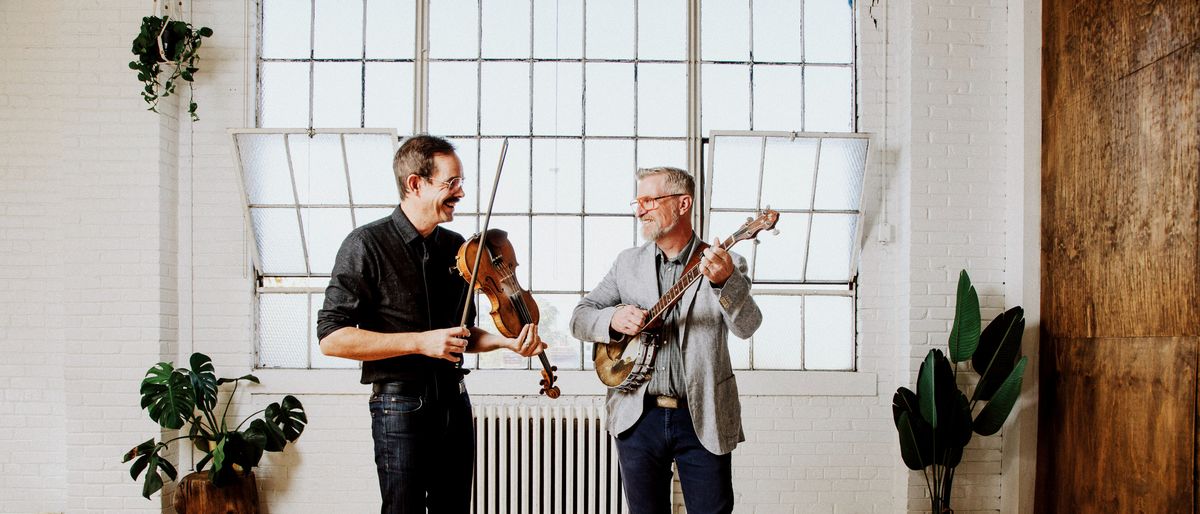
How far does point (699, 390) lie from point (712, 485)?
313mm

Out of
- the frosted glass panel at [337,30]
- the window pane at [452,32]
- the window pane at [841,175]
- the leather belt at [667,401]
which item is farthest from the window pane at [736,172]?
the frosted glass panel at [337,30]

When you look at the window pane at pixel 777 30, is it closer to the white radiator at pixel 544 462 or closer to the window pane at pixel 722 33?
the window pane at pixel 722 33

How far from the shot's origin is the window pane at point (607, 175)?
4320 millimetres

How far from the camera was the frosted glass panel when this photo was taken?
14.4 ft

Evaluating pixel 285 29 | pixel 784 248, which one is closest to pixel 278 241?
pixel 285 29

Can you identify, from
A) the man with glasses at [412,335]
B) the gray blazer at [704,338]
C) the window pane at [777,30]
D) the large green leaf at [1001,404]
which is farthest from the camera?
the window pane at [777,30]

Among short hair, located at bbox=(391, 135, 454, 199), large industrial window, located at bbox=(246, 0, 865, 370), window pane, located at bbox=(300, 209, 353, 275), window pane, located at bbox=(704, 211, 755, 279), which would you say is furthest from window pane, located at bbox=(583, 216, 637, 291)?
short hair, located at bbox=(391, 135, 454, 199)

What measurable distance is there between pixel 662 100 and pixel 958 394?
2.15 meters

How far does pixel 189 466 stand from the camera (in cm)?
424

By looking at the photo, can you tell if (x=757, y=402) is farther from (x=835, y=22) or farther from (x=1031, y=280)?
(x=835, y=22)

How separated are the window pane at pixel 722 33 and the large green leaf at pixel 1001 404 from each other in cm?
215

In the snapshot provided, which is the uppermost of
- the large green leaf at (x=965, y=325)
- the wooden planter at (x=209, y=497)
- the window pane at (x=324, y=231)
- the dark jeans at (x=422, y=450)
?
the window pane at (x=324, y=231)

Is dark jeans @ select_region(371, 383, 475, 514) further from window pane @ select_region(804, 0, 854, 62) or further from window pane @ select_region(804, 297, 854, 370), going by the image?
window pane @ select_region(804, 0, 854, 62)

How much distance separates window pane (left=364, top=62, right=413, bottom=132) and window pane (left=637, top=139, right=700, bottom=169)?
1.29 meters
